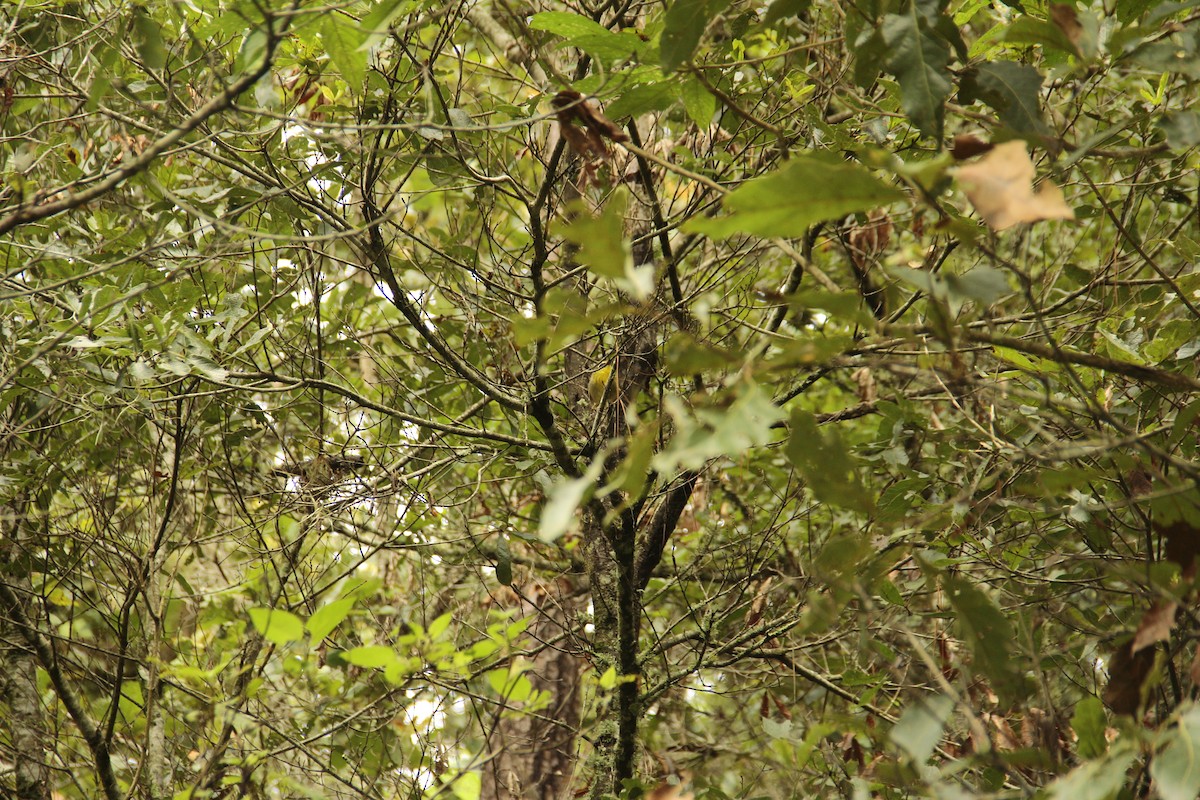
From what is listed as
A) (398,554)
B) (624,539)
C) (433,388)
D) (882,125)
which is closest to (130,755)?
(398,554)

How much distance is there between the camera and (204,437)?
328 cm

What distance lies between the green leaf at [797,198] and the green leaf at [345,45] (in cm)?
98

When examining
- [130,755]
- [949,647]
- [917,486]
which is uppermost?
[130,755]

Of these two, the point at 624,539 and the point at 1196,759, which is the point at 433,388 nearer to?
the point at 624,539

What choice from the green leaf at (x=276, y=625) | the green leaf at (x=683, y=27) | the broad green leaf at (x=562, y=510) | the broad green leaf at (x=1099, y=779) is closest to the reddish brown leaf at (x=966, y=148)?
the green leaf at (x=683, y=27)

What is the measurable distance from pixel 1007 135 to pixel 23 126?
3.86 m

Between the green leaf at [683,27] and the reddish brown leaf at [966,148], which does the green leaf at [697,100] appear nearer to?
the green leaf at [683,27]

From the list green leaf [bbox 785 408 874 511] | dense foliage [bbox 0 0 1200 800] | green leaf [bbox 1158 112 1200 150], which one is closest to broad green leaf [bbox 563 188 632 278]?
dense foliage [bbox 0 0 1200 800]

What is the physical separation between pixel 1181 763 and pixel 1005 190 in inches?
27.0

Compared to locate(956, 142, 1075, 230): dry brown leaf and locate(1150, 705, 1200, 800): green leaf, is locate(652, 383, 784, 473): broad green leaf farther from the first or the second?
locate(1150, 705, 1200, 800): green leaf

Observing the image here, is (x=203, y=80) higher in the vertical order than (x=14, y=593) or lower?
higher

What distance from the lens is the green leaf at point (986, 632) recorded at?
1.24 meters

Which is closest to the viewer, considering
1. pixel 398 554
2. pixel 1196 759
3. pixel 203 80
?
pixel 1196 759

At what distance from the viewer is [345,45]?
167 cm
